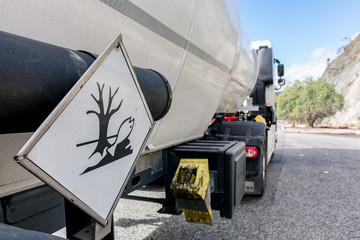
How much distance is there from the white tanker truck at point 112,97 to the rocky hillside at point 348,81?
3313cm

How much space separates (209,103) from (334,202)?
2.63m

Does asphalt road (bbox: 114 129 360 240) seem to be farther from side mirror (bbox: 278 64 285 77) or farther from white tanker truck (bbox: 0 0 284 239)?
side mirror (bbox: 278 64 285 77)

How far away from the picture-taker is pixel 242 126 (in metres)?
3.49

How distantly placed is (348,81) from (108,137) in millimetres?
43377

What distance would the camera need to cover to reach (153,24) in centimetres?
145

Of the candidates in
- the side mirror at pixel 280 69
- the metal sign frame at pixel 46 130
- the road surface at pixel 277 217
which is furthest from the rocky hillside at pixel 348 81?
the metal sign frame at pixel 46 130

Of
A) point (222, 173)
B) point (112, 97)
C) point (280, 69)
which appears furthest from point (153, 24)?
point (280, 69)

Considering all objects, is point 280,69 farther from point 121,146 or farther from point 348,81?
point 348,81

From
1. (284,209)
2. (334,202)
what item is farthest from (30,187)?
(334,202)

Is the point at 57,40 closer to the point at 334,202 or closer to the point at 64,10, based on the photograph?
the point at 64,10

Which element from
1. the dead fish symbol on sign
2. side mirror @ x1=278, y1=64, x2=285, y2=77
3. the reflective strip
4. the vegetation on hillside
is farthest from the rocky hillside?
the dead fish symbol on sign

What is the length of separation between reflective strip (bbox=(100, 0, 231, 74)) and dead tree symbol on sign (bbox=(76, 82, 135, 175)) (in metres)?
0.52

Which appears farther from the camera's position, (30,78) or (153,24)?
(153,24)

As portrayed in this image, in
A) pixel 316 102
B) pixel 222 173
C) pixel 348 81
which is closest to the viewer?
pixel 222 173
